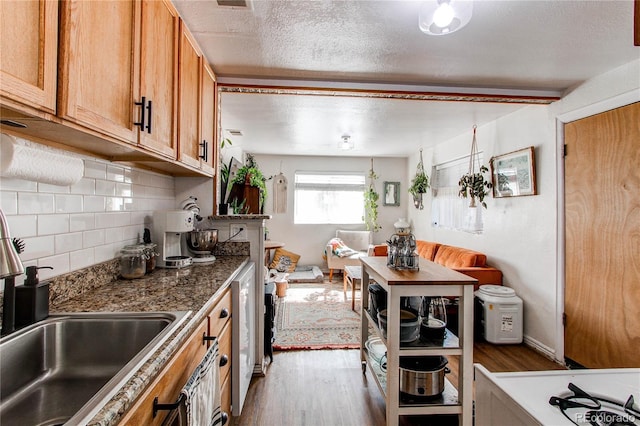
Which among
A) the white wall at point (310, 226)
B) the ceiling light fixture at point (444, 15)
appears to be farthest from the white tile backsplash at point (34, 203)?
the white wall at point (310, 226)

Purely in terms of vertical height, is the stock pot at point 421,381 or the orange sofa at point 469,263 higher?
the orange sofa at point 469,263

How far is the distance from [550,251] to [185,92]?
304 cm

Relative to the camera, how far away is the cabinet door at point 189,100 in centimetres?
161

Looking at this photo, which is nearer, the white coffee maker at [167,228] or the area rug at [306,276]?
the white coffee maker at [167,228]

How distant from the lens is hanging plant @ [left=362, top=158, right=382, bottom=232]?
19.4 feet

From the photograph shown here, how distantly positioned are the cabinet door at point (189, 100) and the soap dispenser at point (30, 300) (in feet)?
2.65

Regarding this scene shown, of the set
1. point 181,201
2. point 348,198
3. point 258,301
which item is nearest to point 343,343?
point 258,301

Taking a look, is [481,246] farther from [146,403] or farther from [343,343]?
[146,403]

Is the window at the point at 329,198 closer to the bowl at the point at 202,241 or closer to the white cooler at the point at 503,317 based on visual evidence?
the white cooler at the point at 503,317

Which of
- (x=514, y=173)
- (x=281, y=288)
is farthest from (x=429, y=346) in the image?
(x=281, y=288)

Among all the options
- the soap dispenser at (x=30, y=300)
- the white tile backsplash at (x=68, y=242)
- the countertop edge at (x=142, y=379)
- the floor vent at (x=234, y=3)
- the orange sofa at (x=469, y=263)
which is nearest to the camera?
the countertop edge at (x=142, y=379)

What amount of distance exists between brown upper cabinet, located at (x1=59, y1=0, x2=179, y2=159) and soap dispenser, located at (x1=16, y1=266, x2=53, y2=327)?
0.53 m

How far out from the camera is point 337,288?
4859 millimetres

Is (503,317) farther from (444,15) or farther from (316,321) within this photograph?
(444,15)
